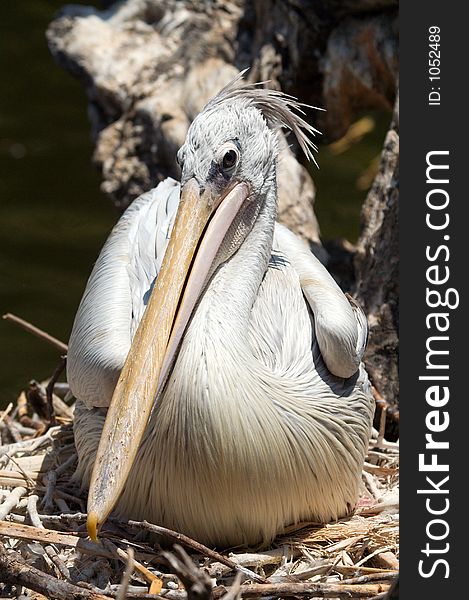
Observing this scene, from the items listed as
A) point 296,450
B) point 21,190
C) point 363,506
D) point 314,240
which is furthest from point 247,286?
point 21,190

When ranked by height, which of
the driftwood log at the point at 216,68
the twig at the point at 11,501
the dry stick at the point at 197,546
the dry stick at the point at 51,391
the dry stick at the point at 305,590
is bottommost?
the dry stick at the point at 305,590

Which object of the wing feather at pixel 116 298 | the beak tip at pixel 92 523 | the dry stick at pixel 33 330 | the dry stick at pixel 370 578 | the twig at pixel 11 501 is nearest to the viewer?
the beak tip at pixel 92 523

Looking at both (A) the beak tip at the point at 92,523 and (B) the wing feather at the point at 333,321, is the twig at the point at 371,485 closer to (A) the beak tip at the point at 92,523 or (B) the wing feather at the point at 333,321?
(B) the wing feather at the point at 333,321

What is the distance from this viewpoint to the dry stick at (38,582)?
279 cm

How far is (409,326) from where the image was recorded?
3.04m

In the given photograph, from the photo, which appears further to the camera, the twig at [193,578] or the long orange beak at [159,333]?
the long orange beak at [159,333]

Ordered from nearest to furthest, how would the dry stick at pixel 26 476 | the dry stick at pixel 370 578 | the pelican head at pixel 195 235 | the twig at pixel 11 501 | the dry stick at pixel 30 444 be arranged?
1. the pelican head at pixel 195 235
2. the dry stick at pixel 370 578
3. the twig at pixel 11 501
4. the dry stick at pixel 26 476
5. the dry stick at pixel 30 444

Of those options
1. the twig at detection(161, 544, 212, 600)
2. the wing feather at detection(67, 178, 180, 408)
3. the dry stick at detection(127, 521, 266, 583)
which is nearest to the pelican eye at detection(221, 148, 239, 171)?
the wing feather at detection(67, 178, 180, 408)

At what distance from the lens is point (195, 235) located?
313 cm

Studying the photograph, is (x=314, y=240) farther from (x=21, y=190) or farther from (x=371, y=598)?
(x=21, y=190)

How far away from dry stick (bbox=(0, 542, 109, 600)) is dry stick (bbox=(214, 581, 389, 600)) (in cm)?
35

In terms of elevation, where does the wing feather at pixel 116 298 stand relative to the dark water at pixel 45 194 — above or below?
below

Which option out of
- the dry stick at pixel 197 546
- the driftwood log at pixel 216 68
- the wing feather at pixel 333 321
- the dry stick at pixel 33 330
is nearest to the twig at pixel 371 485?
the wing feather at pixel 333 321

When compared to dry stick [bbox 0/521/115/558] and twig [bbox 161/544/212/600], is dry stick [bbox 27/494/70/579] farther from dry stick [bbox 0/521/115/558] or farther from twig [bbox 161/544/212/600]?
twig [bbox 161/544/212/600]
